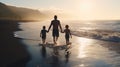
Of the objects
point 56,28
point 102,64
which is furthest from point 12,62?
point 56,28

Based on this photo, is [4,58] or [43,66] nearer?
[43,66]

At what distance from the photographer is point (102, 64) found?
32.5 feet

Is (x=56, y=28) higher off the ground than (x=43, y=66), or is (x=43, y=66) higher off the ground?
(x=56, y=28)

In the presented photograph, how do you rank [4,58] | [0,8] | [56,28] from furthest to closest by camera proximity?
[0,8] → [56,28] → [4,58]

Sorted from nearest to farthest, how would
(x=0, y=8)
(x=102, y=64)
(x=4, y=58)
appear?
(x=102, y=64)
(x=4, y=58)
(x=0, y=8)

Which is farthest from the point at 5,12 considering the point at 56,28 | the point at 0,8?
the point at 56,28

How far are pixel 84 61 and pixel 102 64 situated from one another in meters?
0.91

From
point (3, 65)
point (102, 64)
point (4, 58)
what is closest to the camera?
point (3, 65)

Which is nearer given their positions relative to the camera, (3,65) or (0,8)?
(3,65)

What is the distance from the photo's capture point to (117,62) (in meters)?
10.4

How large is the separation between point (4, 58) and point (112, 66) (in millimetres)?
4803

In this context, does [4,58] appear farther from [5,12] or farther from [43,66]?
[5,12]

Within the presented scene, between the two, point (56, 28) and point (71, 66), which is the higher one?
point (56, 28)

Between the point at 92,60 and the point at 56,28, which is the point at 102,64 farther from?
the point at 56,28
